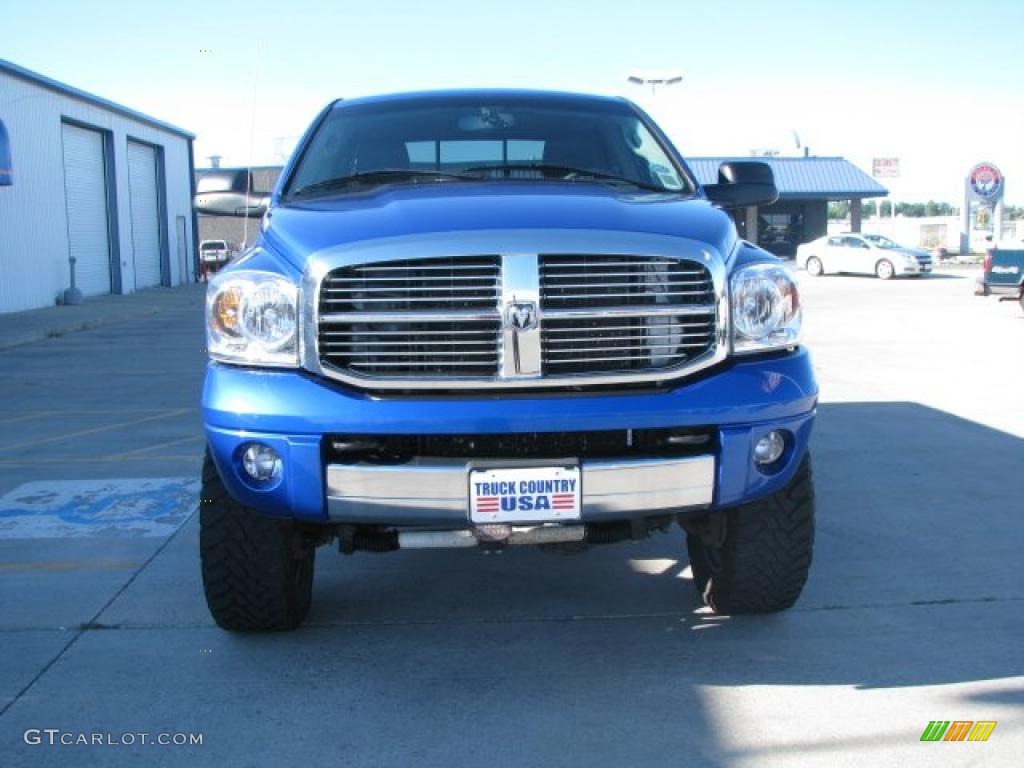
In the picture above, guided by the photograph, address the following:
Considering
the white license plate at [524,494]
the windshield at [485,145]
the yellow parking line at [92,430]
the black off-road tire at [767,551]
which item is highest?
the windshield at [485,145]

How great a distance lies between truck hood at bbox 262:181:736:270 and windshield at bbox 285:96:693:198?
1.56ft

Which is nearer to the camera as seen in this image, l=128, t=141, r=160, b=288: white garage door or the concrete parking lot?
the concrete parking lot

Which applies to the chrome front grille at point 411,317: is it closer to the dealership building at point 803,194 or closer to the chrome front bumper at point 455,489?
the chrome front bumper at point 455,489

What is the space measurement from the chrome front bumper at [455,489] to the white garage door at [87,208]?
84.7 ft

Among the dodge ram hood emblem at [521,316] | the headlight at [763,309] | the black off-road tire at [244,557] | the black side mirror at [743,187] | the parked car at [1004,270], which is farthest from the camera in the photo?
the parked car at [1004,270]

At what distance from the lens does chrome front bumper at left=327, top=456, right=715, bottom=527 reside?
3.21 m

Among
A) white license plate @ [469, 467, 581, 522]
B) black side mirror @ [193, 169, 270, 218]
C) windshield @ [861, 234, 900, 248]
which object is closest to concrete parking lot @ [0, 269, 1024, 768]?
white license plate @ [469, 467, 581, 522]

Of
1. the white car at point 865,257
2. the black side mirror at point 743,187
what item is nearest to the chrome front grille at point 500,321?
the black side mirror at point 743,187

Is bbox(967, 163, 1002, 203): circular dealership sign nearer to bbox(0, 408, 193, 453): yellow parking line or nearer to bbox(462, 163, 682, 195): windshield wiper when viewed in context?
bbox(0, 408, 193, 453): yellow parking line

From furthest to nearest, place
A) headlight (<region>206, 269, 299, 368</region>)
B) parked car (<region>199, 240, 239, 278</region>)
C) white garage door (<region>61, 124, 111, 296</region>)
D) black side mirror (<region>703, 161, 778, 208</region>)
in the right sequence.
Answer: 1. parked car (<region>199, 240, 239, 278</region>)
2. white garage door (<region>61, 124, 111, 296</region>)
3. black side mirror (<region>703, 161, 778, 208</region>)
4. headlight (<region>206, 269, 299, 368</region>)

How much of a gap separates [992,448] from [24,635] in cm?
598

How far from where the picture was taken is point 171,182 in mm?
36281

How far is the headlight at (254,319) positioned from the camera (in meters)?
3.38

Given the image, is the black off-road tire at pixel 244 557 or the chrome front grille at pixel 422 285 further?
the black off-road tire at pixel 244 557
